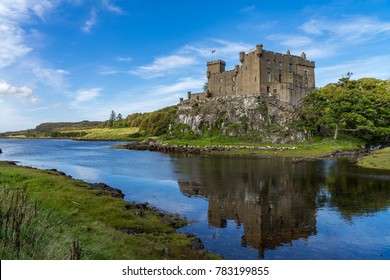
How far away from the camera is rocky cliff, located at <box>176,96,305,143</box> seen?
81750 millimetres

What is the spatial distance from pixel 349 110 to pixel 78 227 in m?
77.2

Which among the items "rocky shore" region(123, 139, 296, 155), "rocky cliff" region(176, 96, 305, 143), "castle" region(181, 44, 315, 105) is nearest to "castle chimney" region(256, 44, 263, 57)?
"castle" region(181, 44, 315, 105)

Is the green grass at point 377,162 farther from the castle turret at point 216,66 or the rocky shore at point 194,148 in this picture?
the castle turret at point 216,66

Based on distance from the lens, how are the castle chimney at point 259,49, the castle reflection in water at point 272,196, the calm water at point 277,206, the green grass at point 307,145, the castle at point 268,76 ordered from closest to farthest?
the calm water at point 277,206
the castle reflection in water at point 272,196
the green grass at point 307,145
the castle chimney at point 259,49
the castle at point 268,76

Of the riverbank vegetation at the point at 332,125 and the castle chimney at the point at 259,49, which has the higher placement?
the castle chimney at the point at 259,49

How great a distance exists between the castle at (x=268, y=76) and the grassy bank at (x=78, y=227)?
2711 inches

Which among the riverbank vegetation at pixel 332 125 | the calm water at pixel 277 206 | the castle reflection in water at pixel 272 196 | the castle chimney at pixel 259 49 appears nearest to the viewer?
the calm water at pixel 277 206

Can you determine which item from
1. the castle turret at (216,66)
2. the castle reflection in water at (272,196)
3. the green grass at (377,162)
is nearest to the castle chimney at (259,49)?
the castle turret at (216,66)

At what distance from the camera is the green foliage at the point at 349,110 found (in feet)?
251

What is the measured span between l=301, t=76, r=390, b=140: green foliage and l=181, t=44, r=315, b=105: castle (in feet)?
22.1

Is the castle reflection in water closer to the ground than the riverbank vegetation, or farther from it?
closer to the ground

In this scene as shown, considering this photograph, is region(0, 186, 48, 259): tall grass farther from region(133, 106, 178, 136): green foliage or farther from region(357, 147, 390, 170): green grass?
region(133, 106, 178, 136): green foliage

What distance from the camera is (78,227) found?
13.7 m

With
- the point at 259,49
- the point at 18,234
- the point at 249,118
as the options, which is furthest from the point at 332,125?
the point at 18,234
